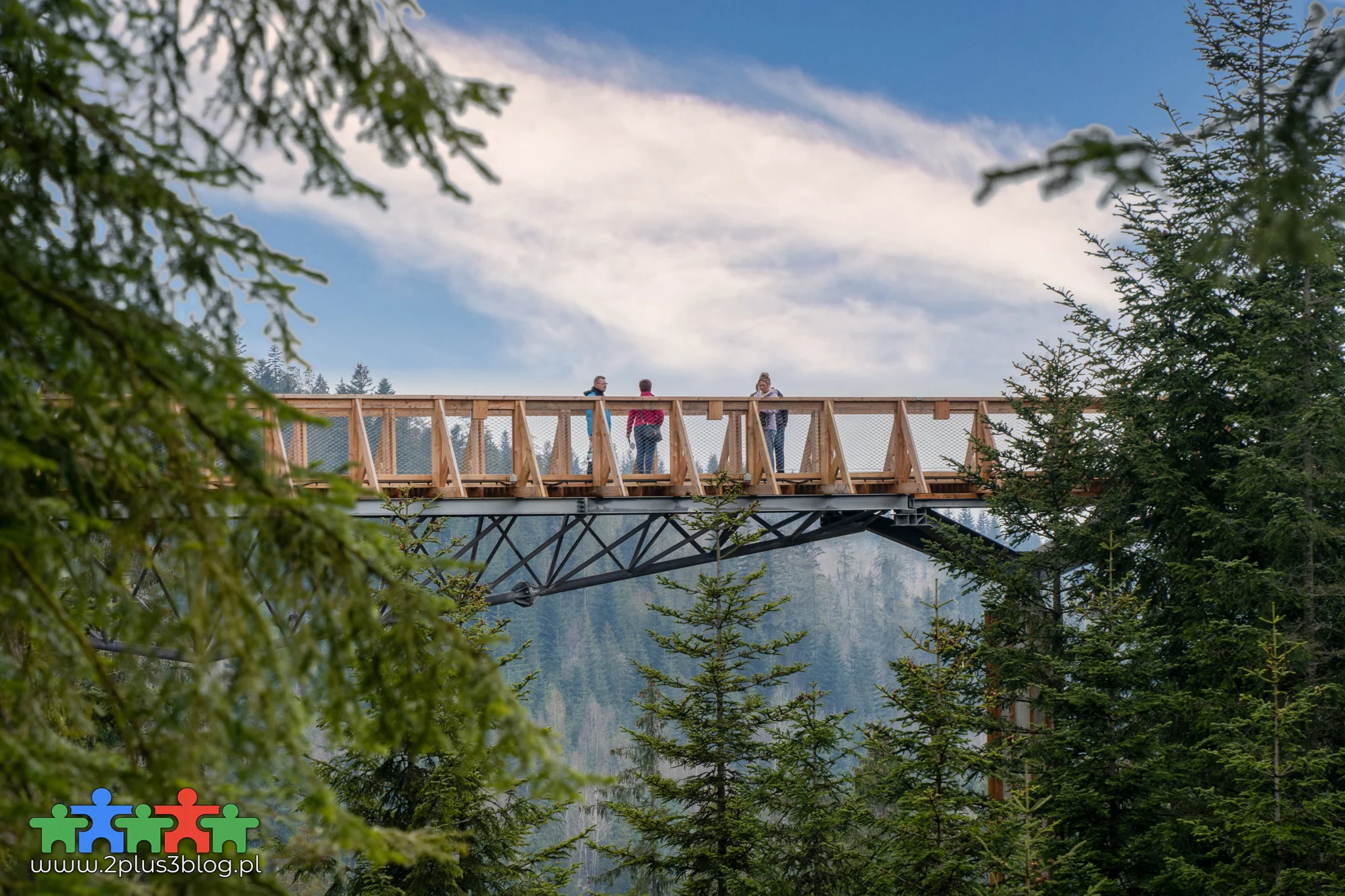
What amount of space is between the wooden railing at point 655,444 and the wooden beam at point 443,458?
2 centimetres

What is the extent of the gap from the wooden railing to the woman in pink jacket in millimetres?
61

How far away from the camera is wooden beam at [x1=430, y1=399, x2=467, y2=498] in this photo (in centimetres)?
1348

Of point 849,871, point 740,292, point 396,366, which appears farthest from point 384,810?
point 396,366

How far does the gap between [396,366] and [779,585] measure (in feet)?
196

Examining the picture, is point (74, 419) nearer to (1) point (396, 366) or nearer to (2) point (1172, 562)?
(2) point (1172, 562)

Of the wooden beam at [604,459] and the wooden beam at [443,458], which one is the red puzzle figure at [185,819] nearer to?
the wooden beam at [443,458]

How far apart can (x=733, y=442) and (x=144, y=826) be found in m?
11.4

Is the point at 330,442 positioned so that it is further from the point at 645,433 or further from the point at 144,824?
the point at 144,824

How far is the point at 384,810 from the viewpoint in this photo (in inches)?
421

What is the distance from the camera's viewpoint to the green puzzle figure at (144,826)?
130 inches

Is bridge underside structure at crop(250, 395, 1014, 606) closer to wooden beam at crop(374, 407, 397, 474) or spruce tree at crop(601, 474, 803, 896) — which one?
wooden beam at crop(374, 407, 397, 474)

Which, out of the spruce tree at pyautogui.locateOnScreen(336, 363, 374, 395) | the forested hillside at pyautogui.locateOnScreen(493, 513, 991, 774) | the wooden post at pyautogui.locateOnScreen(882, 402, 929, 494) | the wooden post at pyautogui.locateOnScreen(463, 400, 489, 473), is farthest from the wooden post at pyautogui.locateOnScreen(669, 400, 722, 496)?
the spruce tree at pyautogui.locateOnScreen(336, 363, 374, 395)

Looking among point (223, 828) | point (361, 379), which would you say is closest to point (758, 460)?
point (223, 828)

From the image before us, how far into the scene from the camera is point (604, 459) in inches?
563
